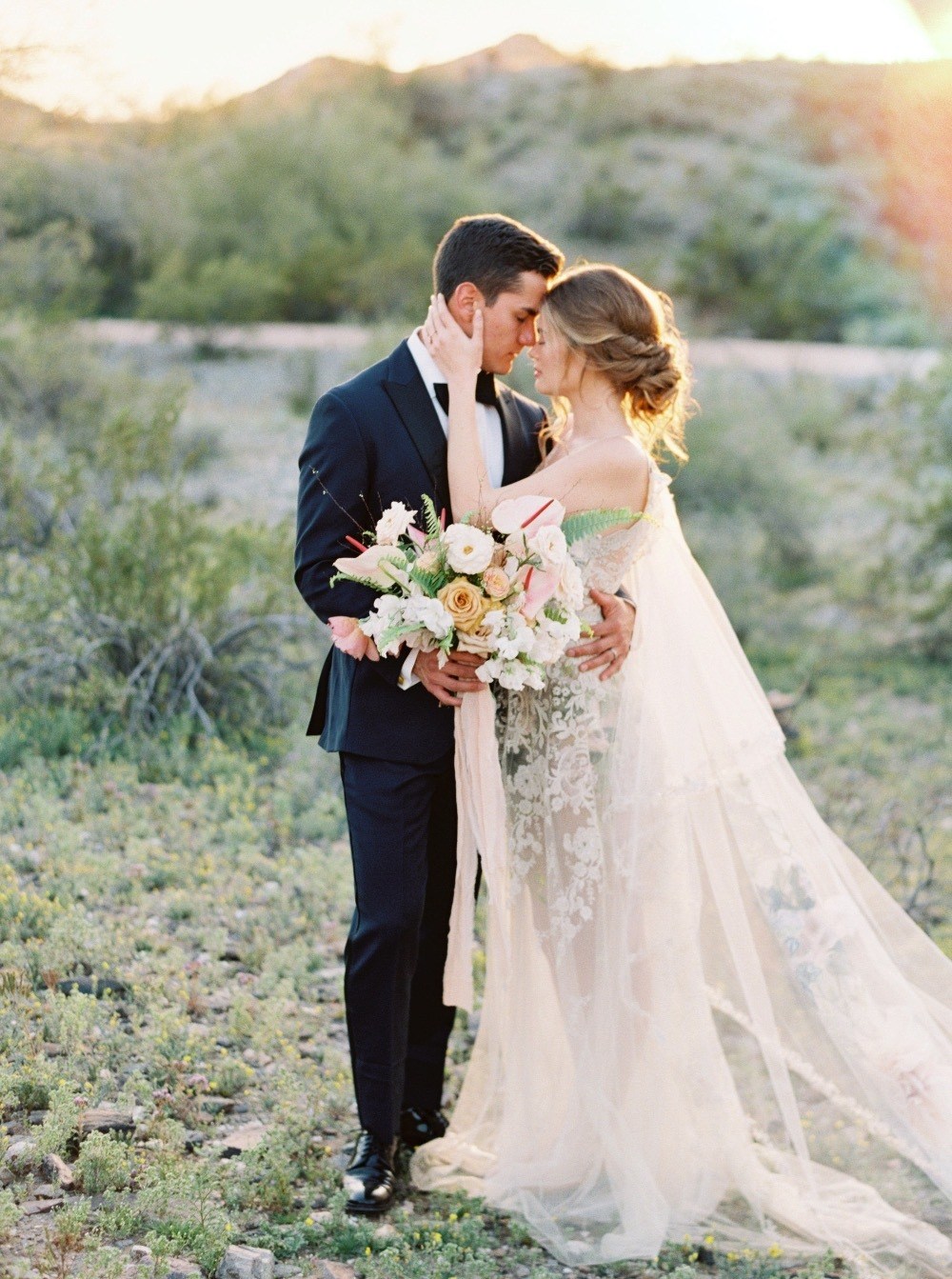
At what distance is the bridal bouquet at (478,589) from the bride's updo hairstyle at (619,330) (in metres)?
0.55

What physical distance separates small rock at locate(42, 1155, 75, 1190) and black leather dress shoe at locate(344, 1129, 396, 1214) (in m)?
0.66

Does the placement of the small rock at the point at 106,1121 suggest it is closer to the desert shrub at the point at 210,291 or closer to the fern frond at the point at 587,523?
the fern frond at the point at 587,523

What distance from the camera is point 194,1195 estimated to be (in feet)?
10.5

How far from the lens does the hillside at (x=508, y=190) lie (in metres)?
16.5

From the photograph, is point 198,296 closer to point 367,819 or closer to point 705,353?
point 705,353

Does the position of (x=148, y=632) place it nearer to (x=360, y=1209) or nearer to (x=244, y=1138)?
(x=244, y=1138)

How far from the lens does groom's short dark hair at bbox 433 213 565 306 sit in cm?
345

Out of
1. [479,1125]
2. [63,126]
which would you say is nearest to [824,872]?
[479,1125]

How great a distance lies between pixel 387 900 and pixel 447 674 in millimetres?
598

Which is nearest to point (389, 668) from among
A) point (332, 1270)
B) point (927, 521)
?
point (332, 1270)

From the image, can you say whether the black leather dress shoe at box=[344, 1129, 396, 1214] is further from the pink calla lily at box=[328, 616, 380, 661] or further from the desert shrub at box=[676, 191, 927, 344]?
the desert shrub at box=[676, 191, 927, 344]

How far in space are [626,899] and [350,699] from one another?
2.90ft

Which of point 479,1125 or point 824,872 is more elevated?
point 824,872

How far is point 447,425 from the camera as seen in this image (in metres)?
3.46
